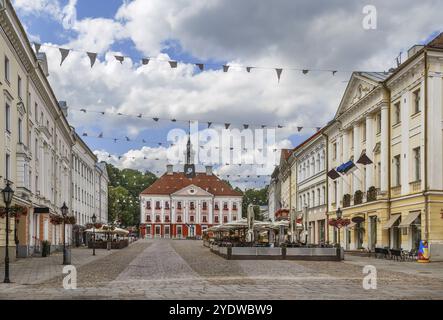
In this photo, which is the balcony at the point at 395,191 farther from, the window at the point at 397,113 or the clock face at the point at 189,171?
the clock face at the point at 189,171

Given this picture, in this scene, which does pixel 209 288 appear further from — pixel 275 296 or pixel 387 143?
pixel 387 143

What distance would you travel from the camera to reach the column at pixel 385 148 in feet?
128

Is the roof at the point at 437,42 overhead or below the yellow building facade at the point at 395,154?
overhead

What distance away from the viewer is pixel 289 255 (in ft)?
111

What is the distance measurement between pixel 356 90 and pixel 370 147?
207 inches

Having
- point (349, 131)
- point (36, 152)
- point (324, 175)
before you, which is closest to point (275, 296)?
point (36, 152)

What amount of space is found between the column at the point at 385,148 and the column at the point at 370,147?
2399mm

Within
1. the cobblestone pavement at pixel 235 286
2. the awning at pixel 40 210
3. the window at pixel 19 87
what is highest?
the window at pixel 19 87

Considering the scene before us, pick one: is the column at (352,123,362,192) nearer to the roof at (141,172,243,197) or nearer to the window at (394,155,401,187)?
the window at (394,155,401,187)

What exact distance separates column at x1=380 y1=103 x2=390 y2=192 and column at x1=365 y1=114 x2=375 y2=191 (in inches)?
94.5

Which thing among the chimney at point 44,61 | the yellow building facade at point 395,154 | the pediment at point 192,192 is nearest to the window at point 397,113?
the yellow building facade at point 395,154

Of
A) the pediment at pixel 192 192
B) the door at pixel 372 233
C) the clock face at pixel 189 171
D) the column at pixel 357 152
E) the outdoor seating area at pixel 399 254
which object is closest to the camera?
the outdoor seating area at pixel 399 254

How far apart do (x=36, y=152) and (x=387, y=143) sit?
21512 millimetres

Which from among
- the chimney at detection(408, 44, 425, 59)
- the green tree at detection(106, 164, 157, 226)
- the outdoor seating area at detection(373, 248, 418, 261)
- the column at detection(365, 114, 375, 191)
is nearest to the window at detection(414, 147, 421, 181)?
the outdoor seating area at detection(373, 248, 418, 261)
